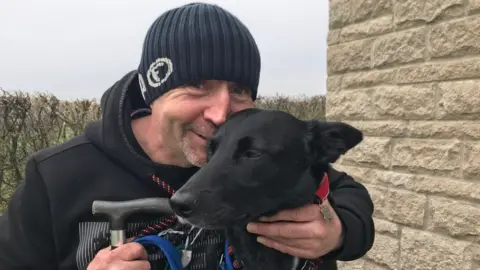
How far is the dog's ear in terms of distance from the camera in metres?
1.82

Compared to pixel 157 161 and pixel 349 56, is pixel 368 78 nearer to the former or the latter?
pixel 349 56

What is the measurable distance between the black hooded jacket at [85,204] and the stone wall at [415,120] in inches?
69.4

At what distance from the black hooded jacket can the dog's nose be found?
355mm

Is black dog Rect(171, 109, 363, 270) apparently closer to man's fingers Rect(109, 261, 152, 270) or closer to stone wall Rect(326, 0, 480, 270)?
man's fingers Rect(109, 261, 152, 270)

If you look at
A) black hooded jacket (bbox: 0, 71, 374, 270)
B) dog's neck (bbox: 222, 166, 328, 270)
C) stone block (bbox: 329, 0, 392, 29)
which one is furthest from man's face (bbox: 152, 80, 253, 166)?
stone block (bbox: 329, 0, 392, 29)

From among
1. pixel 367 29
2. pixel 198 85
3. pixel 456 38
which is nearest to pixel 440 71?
pixel 456 38

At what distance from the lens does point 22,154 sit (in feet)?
20.4

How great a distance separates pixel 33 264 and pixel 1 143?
15.0 ft

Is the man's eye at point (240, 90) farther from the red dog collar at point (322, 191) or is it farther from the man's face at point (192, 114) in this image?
the red dog collar at point (322, 191)

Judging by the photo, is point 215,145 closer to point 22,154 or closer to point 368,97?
point 368,97

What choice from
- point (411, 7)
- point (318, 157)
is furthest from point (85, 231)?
point (411, 7)

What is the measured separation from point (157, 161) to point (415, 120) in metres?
2.36

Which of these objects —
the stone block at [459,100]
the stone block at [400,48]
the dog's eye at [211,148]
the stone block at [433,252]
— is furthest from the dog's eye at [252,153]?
the stone block at [400,48]

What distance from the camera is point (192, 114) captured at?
175 centimetres
